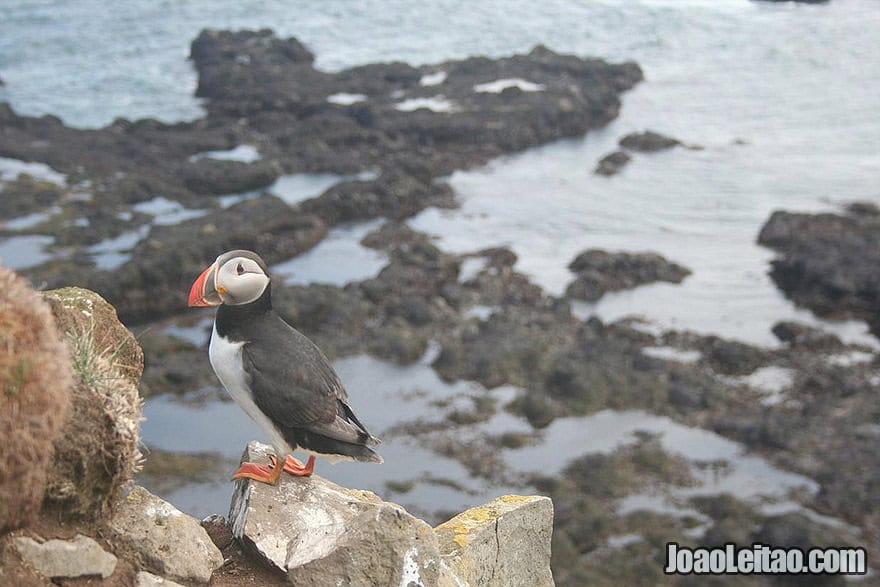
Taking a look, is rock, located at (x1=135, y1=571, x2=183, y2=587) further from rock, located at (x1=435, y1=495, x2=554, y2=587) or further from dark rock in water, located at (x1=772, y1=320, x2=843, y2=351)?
dark rock in water, located at (x1=772, y1=320, x2=843, y2=351)

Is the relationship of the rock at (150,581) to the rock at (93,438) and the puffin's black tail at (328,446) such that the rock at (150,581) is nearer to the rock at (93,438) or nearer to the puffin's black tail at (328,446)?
the rock at (93,438)

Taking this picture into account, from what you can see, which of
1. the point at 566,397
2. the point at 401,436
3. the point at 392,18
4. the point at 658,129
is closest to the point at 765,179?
the point at 658,129

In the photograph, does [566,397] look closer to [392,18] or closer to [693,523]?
[693,523]

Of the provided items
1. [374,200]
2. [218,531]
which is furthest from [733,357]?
[218,531]

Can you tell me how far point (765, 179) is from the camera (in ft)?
126

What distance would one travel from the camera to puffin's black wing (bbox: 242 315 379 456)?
770 cm

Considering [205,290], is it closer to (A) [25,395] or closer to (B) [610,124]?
(A) [25,395]

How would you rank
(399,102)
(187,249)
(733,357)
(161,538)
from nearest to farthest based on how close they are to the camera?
1. (161,538)
2. (733,357)
3. (187,249)
4. (399,102)

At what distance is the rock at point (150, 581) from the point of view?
21.1 ft

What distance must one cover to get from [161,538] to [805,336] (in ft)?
73.8

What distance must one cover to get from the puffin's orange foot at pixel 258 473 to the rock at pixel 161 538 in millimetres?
745

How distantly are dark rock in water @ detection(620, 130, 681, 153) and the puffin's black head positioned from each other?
36.7 metres

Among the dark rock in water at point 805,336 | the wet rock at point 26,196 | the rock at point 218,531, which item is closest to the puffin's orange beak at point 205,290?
the rock at point 218,531

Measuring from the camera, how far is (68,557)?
241 inches
